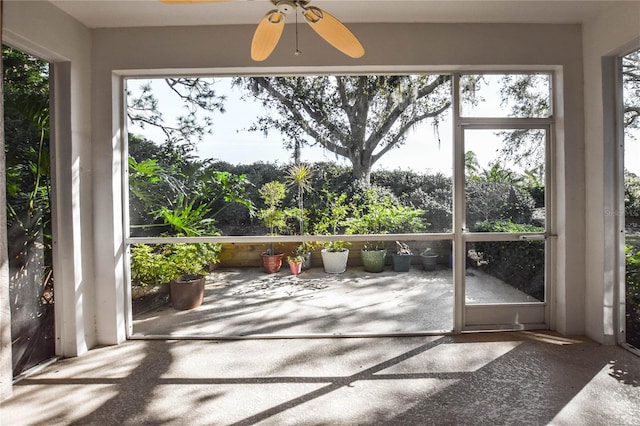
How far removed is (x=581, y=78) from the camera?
3.27 m

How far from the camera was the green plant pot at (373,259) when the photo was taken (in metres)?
3.48

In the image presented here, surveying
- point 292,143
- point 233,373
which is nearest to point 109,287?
point 233,373

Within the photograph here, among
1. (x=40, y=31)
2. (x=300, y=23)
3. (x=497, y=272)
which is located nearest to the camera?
(x=40, y=31)

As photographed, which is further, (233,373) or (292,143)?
(292,143)

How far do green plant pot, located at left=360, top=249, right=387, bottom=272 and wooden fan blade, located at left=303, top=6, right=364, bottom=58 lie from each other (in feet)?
6.20

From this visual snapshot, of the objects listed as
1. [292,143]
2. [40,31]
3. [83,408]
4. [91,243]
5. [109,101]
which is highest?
[40,31]

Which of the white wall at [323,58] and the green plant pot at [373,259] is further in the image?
the green plant pot at [373,259]

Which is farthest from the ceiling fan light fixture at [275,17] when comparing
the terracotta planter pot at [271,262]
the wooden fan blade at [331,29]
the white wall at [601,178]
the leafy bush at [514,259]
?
the white wall at [601,178]

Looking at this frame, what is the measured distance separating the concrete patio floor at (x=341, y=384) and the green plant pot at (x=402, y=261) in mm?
605

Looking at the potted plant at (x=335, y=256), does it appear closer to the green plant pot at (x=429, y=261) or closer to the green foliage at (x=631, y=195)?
the green plant pot at (x=429, y=261)

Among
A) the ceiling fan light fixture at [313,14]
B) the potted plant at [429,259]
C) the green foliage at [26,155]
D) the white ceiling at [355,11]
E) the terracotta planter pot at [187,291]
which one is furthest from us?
the terracotta planter pot at [187,291]

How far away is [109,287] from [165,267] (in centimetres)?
49

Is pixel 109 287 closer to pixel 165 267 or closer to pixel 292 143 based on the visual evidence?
pixel 165 267

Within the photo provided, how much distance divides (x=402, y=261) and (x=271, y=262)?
1.18 metres
